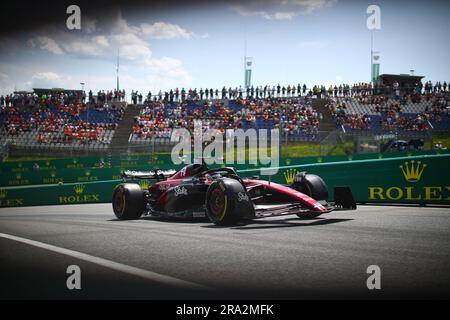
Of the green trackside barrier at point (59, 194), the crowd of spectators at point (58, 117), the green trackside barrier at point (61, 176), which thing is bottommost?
the green trackside barrier at point (59, 194)

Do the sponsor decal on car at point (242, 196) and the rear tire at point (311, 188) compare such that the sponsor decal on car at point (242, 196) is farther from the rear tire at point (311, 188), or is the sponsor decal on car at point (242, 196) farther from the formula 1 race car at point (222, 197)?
the rear tire at point (311, 188)

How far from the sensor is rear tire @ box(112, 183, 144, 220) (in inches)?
392

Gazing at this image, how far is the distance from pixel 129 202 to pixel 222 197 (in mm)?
2870

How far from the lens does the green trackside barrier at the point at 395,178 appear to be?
11008 mm

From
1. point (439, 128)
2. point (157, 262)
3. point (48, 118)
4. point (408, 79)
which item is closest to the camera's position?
point (157, 262)

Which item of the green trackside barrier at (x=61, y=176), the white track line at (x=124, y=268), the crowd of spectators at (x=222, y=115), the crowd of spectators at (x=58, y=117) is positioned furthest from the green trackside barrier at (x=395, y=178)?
the crowd of spectators at (x=58, y=117)

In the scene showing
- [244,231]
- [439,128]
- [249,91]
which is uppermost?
[249,91]

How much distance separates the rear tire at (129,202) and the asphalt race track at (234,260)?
6.80 feet

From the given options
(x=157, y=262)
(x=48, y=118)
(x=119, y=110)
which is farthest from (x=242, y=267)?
(x=119, y=110)

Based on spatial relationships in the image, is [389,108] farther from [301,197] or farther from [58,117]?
[58,117]

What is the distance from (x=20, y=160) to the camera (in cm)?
2662

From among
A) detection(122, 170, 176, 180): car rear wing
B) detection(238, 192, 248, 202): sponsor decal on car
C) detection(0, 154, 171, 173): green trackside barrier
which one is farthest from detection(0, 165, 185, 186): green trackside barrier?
detection(238, 192, 248, 202): sponsor decal on car
